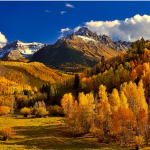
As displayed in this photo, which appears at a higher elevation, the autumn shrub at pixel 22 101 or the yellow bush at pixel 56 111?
the autumn shrub at pixel 22 101

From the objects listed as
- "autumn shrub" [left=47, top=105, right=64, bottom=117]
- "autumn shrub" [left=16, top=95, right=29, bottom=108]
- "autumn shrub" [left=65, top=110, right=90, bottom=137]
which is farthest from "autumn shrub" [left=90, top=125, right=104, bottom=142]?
"autumn shrub" [left=16, top=95, right=29, bottom=108]

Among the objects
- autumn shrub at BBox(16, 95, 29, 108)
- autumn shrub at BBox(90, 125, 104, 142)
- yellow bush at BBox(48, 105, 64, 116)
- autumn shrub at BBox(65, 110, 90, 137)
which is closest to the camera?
autumn shrub at BBox(90, 125, 104, 142)

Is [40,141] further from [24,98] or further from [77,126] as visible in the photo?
[24,98]

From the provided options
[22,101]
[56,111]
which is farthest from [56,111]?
[22,101]

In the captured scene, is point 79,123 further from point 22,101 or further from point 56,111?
point 22,101

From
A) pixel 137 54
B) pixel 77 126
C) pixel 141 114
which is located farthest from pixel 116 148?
pixel 137 54

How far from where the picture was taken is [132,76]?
318 ft

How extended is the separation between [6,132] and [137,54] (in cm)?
12989

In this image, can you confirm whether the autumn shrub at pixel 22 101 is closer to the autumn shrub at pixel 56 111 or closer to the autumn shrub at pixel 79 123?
the autumn shrub at pixel 56 111

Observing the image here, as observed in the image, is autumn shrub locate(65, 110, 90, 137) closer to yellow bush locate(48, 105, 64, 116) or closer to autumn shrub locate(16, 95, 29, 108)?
yellow bush locate(48, 105, 64, 116)

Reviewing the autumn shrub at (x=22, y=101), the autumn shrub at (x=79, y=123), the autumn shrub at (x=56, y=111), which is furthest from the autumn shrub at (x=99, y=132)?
the autumn shrub at (x=22, y=101)

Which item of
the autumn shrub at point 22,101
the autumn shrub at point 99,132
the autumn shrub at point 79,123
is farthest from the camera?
the autumn shrub at point 22,101

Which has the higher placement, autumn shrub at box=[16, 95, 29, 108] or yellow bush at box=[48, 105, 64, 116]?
autumn shrub at box=[16, 95, 29, 108]

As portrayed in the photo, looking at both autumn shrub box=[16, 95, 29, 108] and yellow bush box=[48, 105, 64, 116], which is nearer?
yellow bush box=[48, 105, 64, 116]
